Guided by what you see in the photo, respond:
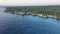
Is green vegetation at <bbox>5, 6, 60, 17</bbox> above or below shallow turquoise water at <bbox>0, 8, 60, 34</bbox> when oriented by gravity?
above

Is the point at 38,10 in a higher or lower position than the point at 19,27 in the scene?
higher

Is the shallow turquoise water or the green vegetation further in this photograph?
the green vegetation

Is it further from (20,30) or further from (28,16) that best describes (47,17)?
(20,30)

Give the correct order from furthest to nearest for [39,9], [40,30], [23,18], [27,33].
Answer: [39,9], [23,18], [40,30], [27,33]

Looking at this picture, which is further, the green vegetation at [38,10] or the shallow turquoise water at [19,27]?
the green vegetation at [38,10]

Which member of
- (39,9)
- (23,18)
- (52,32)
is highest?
(39,9)

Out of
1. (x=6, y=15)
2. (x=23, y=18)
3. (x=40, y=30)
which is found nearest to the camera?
(x=40, y=30)

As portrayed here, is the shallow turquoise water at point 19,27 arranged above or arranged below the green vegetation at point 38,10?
below

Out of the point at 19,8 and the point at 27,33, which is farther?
the point at 19,8

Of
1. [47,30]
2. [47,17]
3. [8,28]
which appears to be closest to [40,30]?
[47,30]

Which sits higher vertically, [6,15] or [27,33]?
[6,15]

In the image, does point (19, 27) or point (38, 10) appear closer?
point (19, 27)
